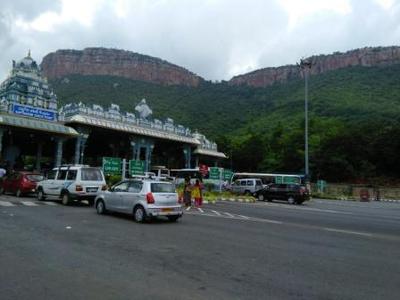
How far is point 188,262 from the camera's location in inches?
294

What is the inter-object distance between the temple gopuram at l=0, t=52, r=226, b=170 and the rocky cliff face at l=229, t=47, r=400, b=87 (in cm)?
6395

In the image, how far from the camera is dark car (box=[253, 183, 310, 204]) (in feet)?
104

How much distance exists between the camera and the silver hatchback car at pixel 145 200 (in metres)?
13.4

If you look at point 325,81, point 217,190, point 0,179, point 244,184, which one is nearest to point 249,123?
point 325,81

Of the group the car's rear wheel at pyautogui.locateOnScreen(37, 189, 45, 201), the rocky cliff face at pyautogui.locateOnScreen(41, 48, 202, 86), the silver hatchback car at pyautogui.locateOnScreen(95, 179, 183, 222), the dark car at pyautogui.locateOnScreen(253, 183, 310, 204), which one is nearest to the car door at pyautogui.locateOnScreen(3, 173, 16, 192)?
the car's rear wheel at pyautogui.locateOnScreen(37, 189, 45, 201)

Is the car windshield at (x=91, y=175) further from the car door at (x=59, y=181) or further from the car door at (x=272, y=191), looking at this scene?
the car door at (x=272, y=191)

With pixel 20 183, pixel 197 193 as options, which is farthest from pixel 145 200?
pixel 20 183

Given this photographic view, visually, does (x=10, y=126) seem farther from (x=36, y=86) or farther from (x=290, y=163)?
(x=290, y=163)

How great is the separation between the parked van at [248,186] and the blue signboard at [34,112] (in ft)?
62.5

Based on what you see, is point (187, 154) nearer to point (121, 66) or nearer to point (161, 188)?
point (161, 188)

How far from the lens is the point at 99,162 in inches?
2389

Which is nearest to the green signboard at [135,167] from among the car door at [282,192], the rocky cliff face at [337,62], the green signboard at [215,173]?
the green signboard at [215,173]

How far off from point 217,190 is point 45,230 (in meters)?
24.6

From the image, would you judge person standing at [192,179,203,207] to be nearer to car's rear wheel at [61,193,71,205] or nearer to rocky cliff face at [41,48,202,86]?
car's rear wheel at [61,193,71,205]
